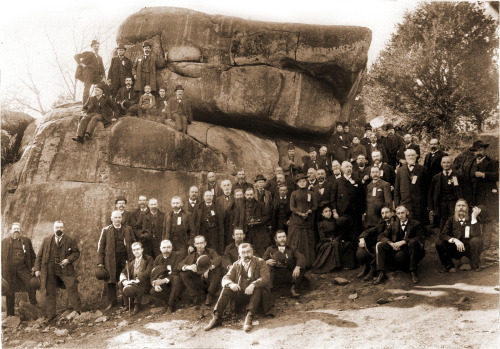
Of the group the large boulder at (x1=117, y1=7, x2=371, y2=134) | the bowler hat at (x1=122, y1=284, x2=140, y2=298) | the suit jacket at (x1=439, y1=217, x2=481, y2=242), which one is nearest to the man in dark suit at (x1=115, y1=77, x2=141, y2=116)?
the large boulder at (x1=117, y1=7, x2=371, y2=134)

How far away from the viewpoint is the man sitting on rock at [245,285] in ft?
27.6

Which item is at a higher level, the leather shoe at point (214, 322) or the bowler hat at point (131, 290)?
the bowler hat at point (131, 290)

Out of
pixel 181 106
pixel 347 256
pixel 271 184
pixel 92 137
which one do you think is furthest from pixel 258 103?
pixel 347 256

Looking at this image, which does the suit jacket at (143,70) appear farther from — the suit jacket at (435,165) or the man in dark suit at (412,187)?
the suit jacket at (435,165)

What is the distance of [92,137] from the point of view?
12938mm

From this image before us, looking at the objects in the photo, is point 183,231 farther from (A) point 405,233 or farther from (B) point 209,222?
(A) point 405,233

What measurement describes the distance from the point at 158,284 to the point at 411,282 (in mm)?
4617

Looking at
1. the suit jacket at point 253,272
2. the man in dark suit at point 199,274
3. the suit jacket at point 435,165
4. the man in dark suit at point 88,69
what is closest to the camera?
the suit jacket at point 253,272

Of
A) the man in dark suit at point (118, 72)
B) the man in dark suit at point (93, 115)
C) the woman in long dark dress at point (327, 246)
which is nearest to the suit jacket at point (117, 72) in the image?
the man in dark suit at point (118, 72)

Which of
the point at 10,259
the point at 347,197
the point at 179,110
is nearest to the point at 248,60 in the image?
the point at 179,110

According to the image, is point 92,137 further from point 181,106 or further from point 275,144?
point 275,144

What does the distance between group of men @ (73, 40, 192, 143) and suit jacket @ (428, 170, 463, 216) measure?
21.4 ft

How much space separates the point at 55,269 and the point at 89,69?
641cm

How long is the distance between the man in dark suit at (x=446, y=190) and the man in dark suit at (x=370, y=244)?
124 centimetres
